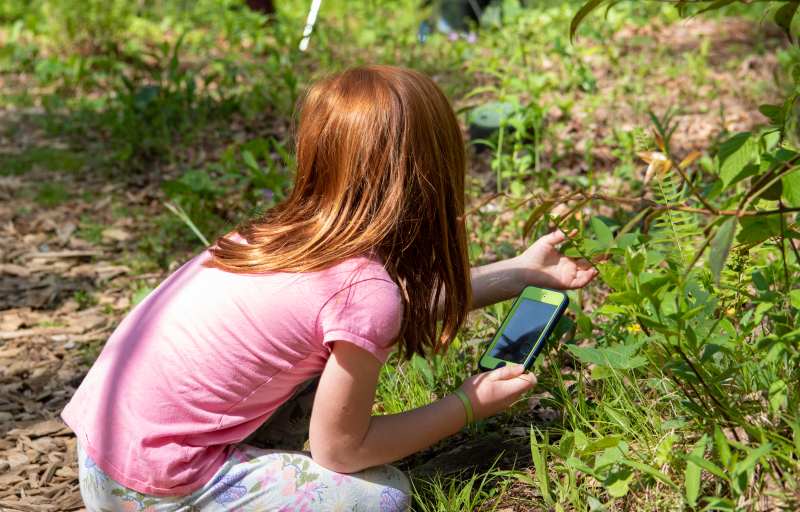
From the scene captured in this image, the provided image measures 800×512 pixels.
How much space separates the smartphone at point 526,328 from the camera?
5.40 feet

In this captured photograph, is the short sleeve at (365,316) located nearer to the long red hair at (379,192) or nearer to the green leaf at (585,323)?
the long red hair at (379,192)

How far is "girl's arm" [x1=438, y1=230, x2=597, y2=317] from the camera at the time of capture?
172cm

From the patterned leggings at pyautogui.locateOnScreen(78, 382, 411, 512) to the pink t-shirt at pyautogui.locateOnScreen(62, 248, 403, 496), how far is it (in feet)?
0.10

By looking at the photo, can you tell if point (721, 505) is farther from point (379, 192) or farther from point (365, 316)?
point (379, 192)

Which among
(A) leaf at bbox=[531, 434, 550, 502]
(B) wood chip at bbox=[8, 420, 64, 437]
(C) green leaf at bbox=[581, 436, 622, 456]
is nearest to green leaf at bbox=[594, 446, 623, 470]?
(C) green leaf at bbox=[581, 436, 622, 456]

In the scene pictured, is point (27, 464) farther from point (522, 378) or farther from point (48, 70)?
point (48, 70)

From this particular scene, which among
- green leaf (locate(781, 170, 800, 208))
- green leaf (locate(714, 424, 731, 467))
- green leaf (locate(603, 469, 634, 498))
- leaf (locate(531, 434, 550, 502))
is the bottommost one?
leaf (locate(531, 434, 550, 502))

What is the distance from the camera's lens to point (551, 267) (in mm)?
1765

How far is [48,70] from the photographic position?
5098 mm

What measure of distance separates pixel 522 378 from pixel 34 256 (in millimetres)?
2512

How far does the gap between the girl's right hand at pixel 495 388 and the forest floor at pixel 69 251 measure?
213 millimetres

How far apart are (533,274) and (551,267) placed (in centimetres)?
5

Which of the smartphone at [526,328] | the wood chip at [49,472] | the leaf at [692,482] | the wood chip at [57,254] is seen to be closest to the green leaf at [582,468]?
the leaf at [692,482]

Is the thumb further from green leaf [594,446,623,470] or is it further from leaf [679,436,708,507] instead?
leaf [679,436,708,507]
